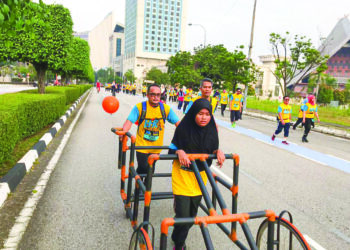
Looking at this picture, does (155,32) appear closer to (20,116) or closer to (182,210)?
(20,116)

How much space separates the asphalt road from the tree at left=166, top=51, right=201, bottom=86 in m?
32.3

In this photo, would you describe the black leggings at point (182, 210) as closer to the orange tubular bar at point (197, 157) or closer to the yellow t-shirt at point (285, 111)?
the orange tubular bar at point (197, 157)

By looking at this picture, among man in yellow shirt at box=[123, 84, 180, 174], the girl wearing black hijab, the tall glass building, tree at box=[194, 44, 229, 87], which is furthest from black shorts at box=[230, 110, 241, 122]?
the tall glass building

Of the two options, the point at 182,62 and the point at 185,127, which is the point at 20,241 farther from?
the point at 182,62

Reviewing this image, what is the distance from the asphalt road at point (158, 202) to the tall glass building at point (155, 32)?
13740 centimetres

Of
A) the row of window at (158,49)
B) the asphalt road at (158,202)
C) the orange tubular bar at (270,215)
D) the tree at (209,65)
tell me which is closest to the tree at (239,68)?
the tree at (209,65)

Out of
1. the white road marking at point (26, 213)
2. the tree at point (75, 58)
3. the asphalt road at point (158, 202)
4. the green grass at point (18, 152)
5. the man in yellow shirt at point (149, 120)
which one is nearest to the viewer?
the white road marking at point (26, 213)

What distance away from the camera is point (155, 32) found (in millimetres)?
144750

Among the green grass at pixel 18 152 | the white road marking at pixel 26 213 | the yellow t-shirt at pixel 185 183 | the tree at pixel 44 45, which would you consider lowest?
the white road marking at pixel 26 213

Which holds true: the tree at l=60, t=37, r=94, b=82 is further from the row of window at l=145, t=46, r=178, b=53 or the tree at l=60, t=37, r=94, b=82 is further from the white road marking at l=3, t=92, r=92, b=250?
the row of window at l=145, t=46, r=178, b=53

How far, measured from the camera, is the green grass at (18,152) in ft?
17.7

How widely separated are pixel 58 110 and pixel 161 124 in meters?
9.05

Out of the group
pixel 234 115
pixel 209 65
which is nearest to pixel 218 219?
pixel 234 115

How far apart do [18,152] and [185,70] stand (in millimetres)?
35268
